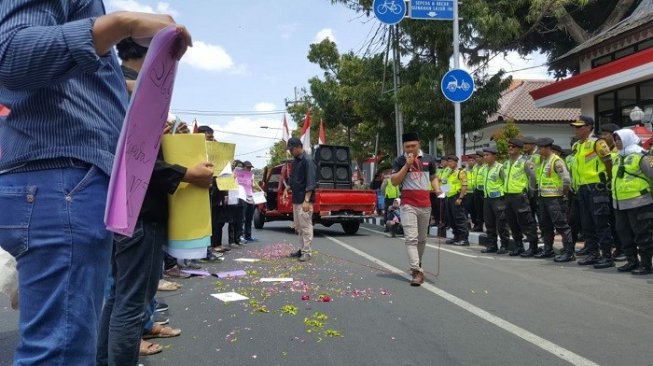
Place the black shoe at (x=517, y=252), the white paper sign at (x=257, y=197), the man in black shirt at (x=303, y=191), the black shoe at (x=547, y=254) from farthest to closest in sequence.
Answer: the white paper sign at (x=257, y=197) < the black shoe at (x=517, y=252) < the black shoe at (x=547, y=254) < the man in black shirt at (x=303, y=191)

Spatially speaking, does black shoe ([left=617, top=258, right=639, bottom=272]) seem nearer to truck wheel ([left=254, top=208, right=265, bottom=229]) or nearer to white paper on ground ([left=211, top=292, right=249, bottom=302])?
white paper on ground ([left=211, top=292, right=249, bottom=302])

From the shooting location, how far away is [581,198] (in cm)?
859

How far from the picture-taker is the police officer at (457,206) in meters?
12.0

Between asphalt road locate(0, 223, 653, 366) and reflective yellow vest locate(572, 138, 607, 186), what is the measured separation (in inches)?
57.7

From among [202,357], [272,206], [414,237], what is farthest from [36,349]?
[272,206]

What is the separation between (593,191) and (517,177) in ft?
4.82

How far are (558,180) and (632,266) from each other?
1.93 m

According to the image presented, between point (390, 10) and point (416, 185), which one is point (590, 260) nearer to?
point (416, 185)

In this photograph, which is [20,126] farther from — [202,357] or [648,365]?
[648,365]

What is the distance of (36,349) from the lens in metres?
1.59

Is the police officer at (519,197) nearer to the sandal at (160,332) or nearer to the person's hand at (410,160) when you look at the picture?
the person's hand at (410,160)

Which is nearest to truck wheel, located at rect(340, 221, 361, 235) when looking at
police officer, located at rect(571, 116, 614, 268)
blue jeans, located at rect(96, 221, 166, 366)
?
police officer, located at rect(571, 116, 614, 268)

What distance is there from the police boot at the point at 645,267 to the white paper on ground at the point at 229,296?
5300mm

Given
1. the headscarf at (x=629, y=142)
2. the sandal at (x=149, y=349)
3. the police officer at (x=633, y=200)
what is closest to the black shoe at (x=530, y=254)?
the police officer at (x=633, y=200)
